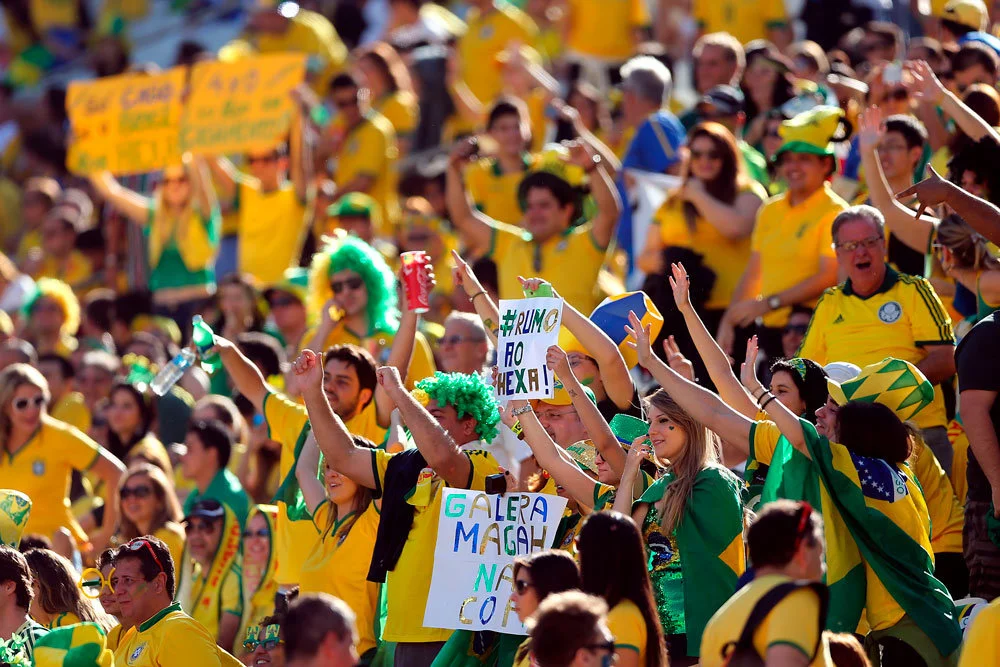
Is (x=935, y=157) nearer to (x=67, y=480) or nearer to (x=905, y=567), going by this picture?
(x=905, y=567)

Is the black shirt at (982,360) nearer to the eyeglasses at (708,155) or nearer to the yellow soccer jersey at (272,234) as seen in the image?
the eyeglasses at (708,155)

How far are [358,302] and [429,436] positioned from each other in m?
2.73

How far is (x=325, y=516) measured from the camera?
769cm

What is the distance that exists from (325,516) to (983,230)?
301 centimetres

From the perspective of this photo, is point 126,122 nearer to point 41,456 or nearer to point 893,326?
point 41,456

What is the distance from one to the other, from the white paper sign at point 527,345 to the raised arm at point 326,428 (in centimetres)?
68

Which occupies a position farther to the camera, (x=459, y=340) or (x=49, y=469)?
(x=49, y=469)

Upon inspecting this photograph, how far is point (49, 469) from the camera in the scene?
32.4 ft

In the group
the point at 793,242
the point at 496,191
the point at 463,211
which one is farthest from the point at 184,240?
the point at 793,242

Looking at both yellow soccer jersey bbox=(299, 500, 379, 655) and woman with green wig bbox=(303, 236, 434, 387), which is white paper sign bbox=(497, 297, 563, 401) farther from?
woman with green wig bbox=(303, 236, 434, 387)

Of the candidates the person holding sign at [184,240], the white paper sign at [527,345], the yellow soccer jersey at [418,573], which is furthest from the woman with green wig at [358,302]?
the person holding sign at [184,240]

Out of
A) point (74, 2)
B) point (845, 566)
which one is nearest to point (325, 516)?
point (845, 566)

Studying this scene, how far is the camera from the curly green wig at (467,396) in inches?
279

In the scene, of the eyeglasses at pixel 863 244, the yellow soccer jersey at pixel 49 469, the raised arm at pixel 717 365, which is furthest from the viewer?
the yellow soccer jersey at pixel 49 469
